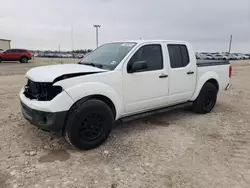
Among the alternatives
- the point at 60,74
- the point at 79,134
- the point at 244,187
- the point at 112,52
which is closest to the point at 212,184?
the point at 244,187

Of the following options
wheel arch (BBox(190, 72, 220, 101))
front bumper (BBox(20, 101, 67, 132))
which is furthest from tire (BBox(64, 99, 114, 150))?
wheel arch (BBox(190, 72, 220, 101))

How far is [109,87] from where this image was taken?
3.99m

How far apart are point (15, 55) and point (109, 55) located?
1100 inches

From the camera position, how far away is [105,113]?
12.8 feet

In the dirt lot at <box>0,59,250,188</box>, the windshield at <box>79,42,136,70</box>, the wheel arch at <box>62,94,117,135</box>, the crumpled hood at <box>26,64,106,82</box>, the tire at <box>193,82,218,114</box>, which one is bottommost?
the dirt lot at <box>0,59,250,188</box>

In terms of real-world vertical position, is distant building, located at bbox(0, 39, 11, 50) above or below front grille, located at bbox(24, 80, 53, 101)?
above

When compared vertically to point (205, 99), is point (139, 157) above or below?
below

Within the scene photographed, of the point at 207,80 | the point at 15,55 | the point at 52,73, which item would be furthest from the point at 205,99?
the point at 15,55

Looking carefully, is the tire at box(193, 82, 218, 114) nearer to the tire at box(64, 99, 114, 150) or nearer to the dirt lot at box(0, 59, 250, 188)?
the dirt lot at box(0, 59, 250, 188)

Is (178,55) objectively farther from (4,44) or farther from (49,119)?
(4,44)

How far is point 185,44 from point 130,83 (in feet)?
6.63

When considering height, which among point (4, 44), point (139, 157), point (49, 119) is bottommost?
point (139, 157)

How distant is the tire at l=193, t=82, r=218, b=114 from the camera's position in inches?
229

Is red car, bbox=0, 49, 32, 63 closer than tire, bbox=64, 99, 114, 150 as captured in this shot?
No
